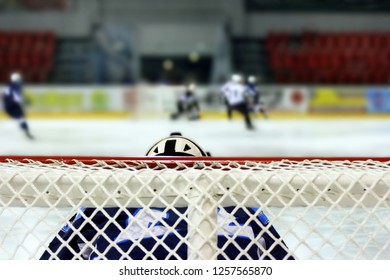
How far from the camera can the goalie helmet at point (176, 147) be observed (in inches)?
55.6

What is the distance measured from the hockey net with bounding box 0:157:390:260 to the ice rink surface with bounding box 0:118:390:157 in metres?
5.05

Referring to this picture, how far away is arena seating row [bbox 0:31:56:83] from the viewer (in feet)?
46.4

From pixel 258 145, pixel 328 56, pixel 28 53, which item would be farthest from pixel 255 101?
pixel 28 53

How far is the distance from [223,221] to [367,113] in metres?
11.4

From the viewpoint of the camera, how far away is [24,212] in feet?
3.89

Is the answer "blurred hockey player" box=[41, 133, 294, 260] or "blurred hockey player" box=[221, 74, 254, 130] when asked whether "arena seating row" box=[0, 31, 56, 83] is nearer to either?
"blurred hockey player" box=[221, 74, 254, 130]

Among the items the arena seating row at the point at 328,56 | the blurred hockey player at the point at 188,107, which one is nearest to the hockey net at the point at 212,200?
the blurred hockey player at the point at 188,107

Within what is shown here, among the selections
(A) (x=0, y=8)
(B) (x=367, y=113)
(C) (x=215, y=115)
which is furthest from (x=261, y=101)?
(A) (x=0, y=8)

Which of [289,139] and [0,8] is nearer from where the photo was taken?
[289,139]

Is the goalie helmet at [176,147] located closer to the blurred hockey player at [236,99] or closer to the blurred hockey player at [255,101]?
the blurred hockey player at [236,99]

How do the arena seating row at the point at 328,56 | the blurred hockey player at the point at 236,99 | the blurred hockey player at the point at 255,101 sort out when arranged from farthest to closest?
1. the arena seating row at the point at 328,56
2. the blurred hockey player at the point at 255,101
3. the blurred hockey player at the point at 236,99

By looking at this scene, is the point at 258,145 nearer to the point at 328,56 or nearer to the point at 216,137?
the point at 216,137
